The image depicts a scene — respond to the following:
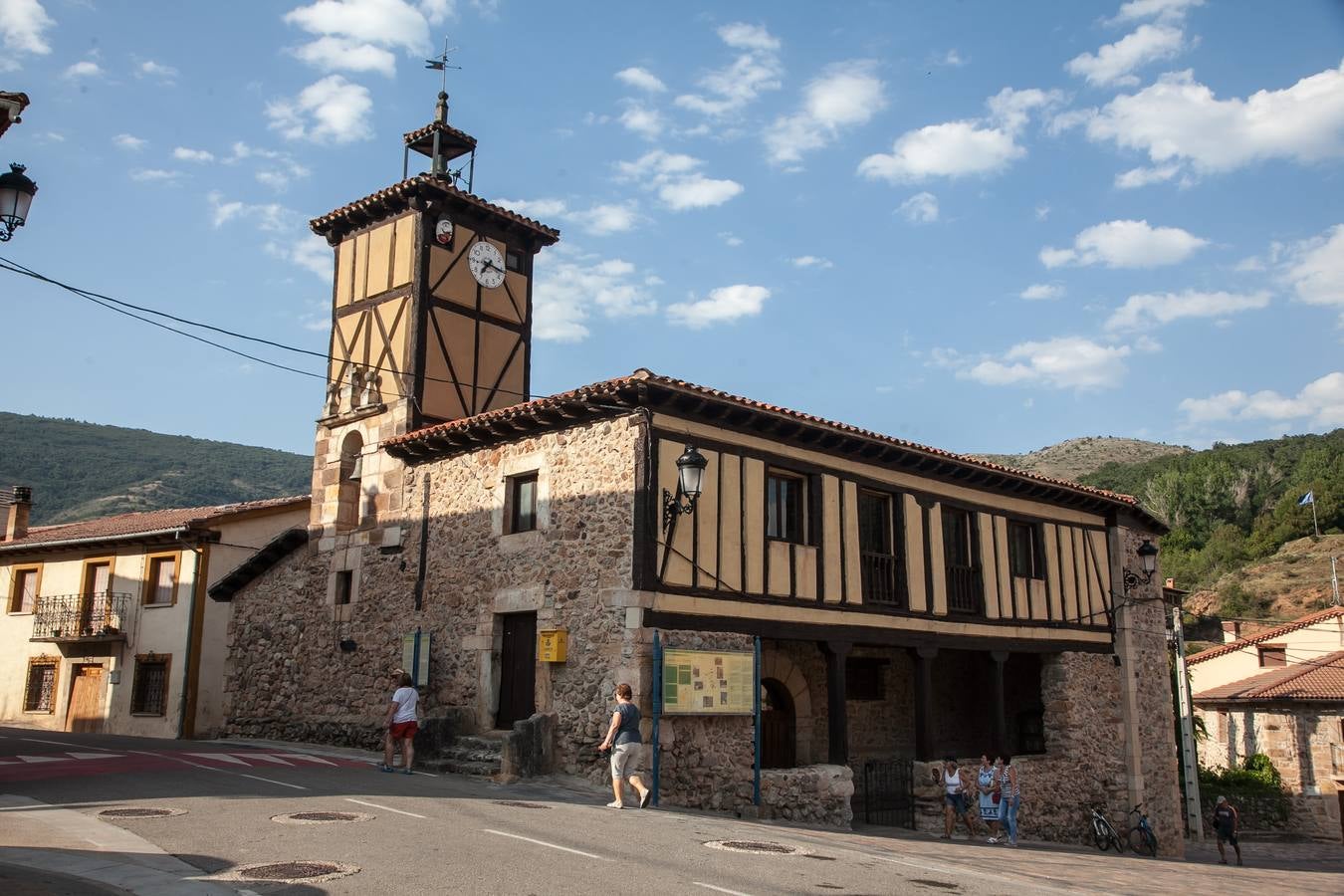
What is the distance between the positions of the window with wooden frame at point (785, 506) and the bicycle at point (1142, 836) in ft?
31.3

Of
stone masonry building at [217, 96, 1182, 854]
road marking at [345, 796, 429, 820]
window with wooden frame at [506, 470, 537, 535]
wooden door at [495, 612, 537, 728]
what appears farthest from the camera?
window with wooden frame at [506, 470, 537, 535]

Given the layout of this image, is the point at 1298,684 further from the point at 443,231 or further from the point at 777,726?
the point at 443,231

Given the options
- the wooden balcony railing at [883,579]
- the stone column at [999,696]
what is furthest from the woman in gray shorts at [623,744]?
the stone column at [999,696]

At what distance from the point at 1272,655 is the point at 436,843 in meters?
36.3

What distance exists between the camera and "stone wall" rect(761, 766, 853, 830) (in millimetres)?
13891

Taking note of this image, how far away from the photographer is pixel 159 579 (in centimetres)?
2247

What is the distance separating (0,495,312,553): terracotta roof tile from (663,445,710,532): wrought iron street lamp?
1073 cm

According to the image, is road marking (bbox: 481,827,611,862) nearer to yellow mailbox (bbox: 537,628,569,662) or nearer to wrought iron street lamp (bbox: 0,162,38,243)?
yellow mailbox (bbox: 537,628,569,662)

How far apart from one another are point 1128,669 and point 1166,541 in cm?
4776

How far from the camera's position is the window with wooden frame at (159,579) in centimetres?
2214

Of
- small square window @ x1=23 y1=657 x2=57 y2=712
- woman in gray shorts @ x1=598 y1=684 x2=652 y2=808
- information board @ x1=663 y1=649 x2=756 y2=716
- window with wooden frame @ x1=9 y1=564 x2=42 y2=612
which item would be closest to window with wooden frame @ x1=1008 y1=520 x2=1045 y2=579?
information board @ x1=663 y1=649 x2=756 y2=716

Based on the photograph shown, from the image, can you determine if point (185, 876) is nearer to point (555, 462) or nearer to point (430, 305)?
point (555, 462)

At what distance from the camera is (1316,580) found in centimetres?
5012

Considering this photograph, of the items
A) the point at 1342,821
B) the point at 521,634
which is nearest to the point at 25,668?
the point at 521,634
